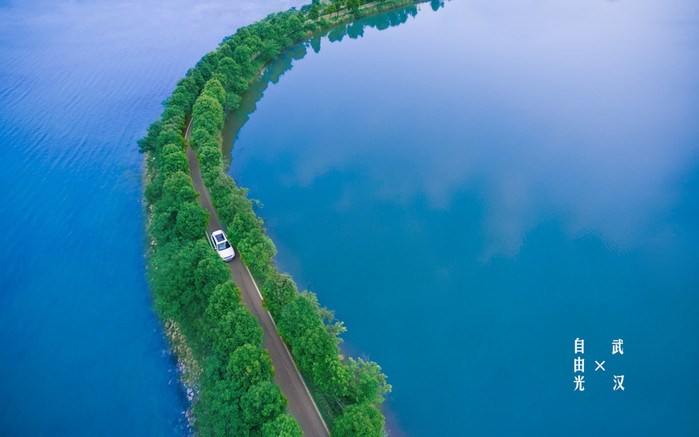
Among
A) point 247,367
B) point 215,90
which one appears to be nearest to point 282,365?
point 247,367

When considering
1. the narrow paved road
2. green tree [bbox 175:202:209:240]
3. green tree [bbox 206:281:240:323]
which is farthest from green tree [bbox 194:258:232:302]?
green tree [bbox 175:202:209:240]

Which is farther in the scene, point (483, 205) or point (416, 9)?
point (416, 9)

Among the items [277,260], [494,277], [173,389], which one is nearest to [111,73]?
[277,260]

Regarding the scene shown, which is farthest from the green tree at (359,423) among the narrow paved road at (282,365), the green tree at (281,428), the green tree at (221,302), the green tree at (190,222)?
the green tree at (190,222)

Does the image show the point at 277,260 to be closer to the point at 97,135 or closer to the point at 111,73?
the point at 97,135

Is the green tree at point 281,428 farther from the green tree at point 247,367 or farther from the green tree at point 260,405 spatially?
the green tree at point 247,367

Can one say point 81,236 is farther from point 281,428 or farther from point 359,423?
point 359,423

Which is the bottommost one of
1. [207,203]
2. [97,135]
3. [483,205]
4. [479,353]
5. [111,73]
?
[479,353]
